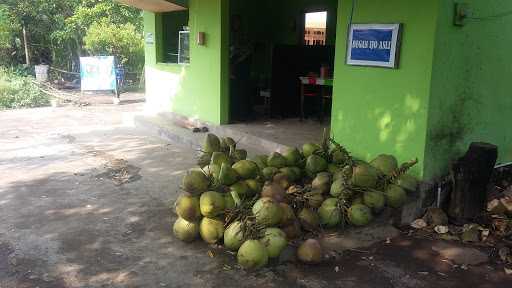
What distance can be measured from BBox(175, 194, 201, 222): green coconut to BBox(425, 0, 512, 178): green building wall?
2.27m

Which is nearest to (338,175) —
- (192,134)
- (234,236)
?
(234,236)

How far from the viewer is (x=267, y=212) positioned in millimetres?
3611

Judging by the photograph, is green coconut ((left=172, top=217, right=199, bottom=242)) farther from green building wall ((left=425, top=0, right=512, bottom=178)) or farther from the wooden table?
the wooden table

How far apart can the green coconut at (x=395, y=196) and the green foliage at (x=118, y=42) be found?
14395 millimetres

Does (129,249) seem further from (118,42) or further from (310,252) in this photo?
(118,42)

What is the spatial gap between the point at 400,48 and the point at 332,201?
165cm

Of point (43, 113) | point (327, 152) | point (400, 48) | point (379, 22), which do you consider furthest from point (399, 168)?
point (43, 113)

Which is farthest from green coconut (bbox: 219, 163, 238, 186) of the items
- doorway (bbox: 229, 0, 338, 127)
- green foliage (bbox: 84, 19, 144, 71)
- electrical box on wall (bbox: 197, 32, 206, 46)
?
green foliage (bbox: 84, 19, 144, 71)

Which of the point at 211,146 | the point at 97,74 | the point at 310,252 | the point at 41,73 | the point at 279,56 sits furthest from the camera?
the point at 41,73

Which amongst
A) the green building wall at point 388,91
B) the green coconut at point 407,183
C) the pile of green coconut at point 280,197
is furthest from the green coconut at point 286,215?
the green building wall at point 388,91

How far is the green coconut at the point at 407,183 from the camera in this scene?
14.5 ft

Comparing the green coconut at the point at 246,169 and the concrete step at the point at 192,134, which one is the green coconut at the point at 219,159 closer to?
the green coconut at the point at 246,169

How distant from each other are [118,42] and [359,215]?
14716 millimetres

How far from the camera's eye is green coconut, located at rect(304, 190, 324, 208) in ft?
13.5
